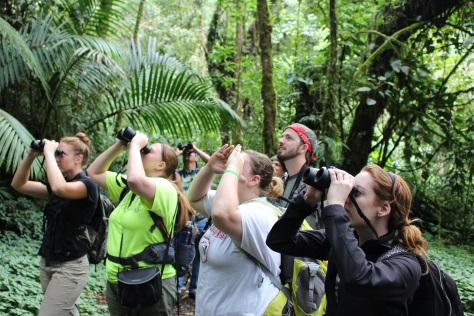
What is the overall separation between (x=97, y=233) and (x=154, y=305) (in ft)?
3.05

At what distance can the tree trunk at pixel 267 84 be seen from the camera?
21.1ft

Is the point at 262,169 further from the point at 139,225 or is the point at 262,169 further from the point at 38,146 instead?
the point at 38,146

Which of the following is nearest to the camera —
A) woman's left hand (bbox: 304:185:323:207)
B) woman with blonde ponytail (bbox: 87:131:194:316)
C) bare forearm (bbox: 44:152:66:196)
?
woman's left hand (bbox: 304:185:323:207)

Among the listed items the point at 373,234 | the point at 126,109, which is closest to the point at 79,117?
the point at 126,109

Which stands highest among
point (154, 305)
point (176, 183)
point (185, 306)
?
point (176, 183)

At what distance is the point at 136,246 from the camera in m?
3.07

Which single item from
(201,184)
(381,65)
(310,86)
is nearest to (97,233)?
(201,184)

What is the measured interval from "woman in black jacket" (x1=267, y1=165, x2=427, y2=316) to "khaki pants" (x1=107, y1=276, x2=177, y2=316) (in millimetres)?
1259

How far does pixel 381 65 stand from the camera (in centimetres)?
764

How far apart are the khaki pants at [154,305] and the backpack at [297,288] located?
36.4 inches

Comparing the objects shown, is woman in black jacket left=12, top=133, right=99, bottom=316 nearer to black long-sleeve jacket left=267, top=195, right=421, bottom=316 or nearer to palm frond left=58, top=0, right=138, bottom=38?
black long-sleeve jacket left=267, top=195, right=421, bottom=316

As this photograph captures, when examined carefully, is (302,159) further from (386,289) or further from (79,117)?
(79,117)

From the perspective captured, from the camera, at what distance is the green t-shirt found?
3.06 meters

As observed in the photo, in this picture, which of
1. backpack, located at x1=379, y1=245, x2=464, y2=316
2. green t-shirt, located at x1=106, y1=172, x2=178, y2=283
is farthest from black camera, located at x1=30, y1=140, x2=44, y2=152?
backpack, located at x1=379, y1=245, x2=464, y2=316
